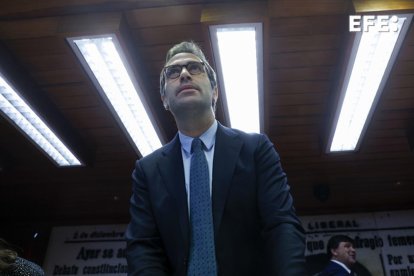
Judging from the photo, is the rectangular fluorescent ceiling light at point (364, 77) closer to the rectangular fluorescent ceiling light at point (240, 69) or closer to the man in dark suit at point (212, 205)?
the rectangular fluorescent ceiling light at point (240, 69)

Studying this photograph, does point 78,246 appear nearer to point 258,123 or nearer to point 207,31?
point 258,123

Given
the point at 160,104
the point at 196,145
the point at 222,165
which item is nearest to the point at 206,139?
the point at 196,145

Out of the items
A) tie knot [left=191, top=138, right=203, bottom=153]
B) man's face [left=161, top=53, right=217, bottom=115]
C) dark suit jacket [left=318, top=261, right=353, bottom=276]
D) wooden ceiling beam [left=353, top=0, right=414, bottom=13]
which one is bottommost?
dark suit jacket [left=318, top=261, right=353, bottom=276]

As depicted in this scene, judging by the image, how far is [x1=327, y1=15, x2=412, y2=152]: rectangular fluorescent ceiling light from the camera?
204cm

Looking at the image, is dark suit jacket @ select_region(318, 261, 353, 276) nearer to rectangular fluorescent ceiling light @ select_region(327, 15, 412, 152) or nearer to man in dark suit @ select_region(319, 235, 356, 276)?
man in dark suit @ select_region(319, 235, 356, 276)

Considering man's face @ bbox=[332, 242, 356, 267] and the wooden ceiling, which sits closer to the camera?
the wooden ceiling

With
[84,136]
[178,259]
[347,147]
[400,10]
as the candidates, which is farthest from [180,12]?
[347,147]

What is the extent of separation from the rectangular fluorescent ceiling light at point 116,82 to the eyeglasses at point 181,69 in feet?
2.91

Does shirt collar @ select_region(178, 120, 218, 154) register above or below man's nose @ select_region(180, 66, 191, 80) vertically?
below

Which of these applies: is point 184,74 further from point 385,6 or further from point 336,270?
point 336,270

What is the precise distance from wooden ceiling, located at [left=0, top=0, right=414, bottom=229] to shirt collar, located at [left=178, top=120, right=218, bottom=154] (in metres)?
0.92

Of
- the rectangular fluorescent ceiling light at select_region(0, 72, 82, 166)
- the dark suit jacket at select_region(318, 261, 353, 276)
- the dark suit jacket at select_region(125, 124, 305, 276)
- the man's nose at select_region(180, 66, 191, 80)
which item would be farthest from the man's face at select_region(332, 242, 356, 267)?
the man's nose at select_region(180, 66, 191, 80)

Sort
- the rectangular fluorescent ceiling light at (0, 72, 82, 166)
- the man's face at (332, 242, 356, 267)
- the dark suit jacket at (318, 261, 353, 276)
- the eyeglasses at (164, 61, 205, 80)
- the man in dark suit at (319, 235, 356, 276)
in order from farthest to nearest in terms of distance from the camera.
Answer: the man's face at (332, 242, 356, 267) → the man in dark suit at (319, 235, 356, 276) → the dark suit jacket at (318, 261, 353, 276) → the rectangular fluorescent ceiling light at (0, 72, 82, 166) → the eyeglasses at (164, 61, 205, 80)

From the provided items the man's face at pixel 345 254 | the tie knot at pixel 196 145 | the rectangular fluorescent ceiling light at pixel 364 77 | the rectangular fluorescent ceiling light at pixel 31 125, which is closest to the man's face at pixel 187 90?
the tie knot at pixel 196 145
